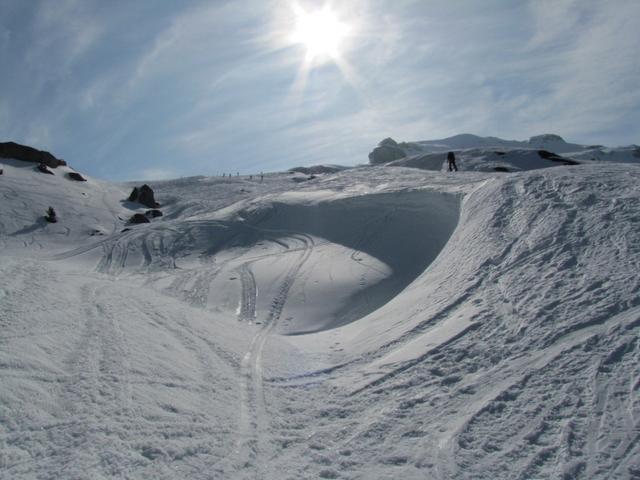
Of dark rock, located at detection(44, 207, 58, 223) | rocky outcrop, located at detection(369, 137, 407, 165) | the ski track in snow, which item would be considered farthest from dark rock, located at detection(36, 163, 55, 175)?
rocky outcrop, located at detection(369, 137, 407, 165)

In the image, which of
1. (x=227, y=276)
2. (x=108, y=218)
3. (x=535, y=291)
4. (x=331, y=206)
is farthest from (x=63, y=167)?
(x=535, y=291)

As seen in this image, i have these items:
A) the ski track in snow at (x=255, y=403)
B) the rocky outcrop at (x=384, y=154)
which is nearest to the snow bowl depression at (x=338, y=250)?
the ski track in snow at (x=255, y=403)

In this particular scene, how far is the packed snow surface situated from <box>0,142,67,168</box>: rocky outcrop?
1039 inches

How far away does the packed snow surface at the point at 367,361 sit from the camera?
4293mm

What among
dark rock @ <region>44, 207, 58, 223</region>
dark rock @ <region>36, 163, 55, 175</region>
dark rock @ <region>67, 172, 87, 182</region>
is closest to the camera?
dark rock @ <region>44, 207, 58, 223</region>

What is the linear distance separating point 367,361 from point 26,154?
36220mm

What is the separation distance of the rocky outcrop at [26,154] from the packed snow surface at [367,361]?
86.6 ft

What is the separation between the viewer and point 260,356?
7.65 meters

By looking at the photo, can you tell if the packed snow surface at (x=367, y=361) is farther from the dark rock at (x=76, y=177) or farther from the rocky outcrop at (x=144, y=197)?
the dark rock at (x=76, y=177)

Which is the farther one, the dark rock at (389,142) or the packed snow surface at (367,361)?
the dark rock at (389,142)

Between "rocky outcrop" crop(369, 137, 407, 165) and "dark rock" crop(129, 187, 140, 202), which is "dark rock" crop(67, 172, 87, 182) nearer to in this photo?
"dark rock" crop(129, 187, 140, 202)

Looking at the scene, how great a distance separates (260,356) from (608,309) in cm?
516

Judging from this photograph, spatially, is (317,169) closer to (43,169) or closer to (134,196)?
(134,196)

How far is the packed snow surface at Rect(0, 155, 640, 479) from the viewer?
429 centimetres
